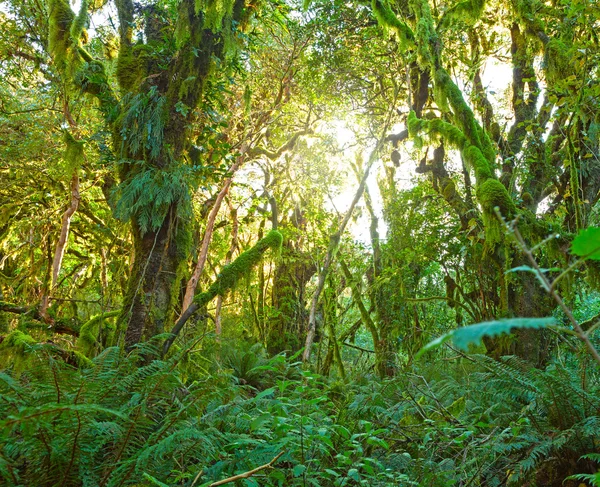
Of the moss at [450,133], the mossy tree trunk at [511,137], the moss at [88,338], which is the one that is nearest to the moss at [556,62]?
the mossy tree trunk at [511,137]

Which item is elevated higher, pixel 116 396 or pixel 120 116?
pixel 120 116

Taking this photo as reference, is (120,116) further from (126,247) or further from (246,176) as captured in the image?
(246,176)

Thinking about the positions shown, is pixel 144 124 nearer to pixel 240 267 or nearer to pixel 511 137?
pixel 240 267

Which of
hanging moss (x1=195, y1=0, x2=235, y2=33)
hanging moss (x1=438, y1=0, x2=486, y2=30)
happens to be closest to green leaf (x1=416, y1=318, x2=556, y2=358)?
hanging moss (x1=195, y1=0, x2=235, y2=33)

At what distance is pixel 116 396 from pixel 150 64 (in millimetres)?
3897

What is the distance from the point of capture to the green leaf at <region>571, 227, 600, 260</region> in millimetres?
646

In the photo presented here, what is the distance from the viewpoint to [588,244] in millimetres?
651

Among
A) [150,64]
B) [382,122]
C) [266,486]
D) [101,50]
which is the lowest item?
[266,486]

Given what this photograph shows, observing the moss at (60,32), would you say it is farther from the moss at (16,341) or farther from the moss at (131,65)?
the moss at (16,341)

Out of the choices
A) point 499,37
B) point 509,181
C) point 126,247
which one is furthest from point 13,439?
point 499,37

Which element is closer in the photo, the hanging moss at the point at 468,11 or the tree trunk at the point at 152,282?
the tree trunk at the point at 152,282

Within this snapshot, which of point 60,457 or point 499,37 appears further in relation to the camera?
point 499,37

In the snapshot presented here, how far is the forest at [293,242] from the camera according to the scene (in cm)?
233

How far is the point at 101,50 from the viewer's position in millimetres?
7574
